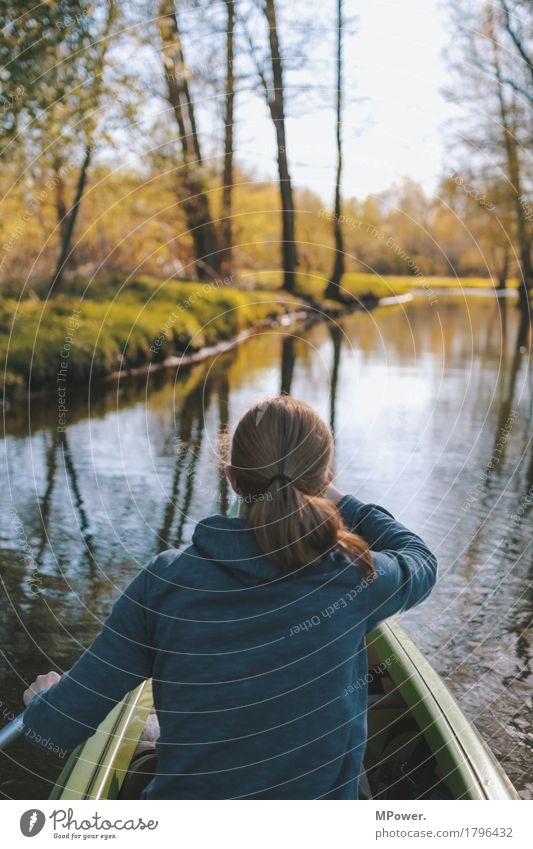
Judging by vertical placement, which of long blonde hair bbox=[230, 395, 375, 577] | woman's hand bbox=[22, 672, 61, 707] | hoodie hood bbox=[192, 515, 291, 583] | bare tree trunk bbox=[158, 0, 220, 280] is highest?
bare tree trunk bbox=[158, 0, 220, 280]

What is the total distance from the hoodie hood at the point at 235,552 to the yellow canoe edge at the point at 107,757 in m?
1.07

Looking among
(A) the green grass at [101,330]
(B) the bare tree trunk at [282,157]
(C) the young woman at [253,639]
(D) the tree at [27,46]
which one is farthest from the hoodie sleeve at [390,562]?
(D) the tree at [27,46]

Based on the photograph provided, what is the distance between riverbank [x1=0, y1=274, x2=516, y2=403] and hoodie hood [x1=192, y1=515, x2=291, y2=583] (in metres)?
5.53

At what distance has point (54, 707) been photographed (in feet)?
6.85

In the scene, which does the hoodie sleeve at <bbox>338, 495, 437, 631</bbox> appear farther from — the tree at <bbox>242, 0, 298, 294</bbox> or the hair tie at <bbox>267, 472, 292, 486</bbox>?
the tree at <bbox>242, 0, 298, 294</bbox>

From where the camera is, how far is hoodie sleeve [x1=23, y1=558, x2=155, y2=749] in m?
2.01

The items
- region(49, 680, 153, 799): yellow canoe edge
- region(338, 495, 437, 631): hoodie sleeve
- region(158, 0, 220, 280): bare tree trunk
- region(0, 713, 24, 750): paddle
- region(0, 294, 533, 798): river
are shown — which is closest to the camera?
region(338, 495, 437, 631): hoodie sleeve

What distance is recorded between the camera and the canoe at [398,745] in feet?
9.16

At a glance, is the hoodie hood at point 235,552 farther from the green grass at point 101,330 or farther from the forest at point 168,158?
the green grass at point 101,330

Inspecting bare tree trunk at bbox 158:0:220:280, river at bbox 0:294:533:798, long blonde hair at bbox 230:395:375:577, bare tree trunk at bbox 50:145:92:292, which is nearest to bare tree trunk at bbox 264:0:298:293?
bare tree trunk at bbox 158:0:220:280
